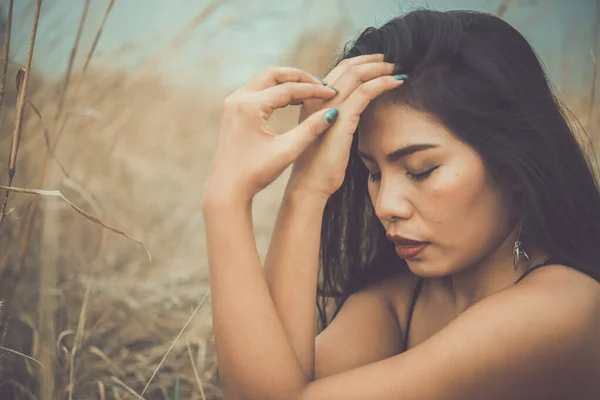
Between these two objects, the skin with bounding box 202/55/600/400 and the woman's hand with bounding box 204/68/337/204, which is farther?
the woman's hand with bounding box 204/68/337/204

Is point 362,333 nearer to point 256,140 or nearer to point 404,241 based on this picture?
point 404,241

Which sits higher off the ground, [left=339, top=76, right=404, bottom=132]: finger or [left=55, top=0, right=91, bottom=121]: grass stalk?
[left=55, top=0, right=91, bottom=121]: grass stalk

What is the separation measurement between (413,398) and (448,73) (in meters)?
0.75

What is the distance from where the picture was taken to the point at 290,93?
59.3 inches

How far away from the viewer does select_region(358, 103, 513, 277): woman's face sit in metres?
1.43

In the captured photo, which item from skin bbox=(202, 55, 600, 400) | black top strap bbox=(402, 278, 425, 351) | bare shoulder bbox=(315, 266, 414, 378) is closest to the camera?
skin bbox=(202, 55, 600, 400)

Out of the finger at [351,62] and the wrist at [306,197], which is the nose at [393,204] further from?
the finger at [351,62]

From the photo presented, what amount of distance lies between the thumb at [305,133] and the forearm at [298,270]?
5.8 inches

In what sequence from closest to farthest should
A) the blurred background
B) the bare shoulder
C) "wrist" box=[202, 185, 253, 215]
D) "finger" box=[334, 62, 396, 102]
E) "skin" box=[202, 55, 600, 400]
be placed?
"skin" box=[202, 55, 600, 400] → "wrist" box=[202, 185, 253, 215] → "finger" box=[334, 62, 396, 102] → the bare shoulder → the blurred background

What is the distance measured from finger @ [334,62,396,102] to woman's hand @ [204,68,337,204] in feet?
0.09

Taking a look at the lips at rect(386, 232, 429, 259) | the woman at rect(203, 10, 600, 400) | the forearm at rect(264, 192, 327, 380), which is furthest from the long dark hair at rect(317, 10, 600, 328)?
the forearm at rect(264, 192, 327, 380)

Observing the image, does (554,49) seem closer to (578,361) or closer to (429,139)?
(429,139)

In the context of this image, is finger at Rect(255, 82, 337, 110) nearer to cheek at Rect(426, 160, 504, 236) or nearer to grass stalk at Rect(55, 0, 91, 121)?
cheek at Rect(426, 160, 504, 236)

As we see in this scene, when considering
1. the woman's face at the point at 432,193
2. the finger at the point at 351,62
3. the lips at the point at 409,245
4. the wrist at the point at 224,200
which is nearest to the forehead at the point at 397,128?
the woman's face at the point at 432,193
